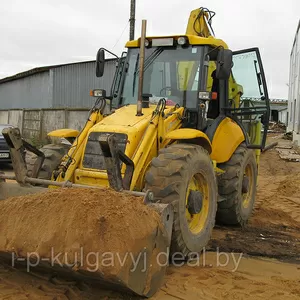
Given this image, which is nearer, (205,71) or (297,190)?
(205,71)

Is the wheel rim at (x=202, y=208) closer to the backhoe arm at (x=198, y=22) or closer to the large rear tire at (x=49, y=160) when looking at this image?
the large rear tire at (x=49, y=160)

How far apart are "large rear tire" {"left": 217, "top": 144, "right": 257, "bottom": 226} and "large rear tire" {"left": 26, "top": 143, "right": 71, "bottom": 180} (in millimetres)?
2254

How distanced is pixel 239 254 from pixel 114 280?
2.31m

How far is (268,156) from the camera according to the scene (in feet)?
59.5

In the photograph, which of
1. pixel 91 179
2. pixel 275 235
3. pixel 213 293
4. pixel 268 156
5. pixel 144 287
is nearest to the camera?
pixel 144 287

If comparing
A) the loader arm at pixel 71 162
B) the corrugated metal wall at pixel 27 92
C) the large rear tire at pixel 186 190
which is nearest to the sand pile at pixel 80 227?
the large rear tire at pixel 186 190

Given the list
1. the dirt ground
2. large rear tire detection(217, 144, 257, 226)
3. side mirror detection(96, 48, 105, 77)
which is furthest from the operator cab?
the dirt ground

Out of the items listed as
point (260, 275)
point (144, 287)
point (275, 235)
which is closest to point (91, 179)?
point (144, 287)

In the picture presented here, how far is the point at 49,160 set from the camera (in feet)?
18.1

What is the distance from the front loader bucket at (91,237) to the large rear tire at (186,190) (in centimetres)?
31

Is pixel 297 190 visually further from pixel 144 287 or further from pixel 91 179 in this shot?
pixel 144 287

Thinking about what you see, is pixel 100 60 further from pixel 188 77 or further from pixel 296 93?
pixel 296 93

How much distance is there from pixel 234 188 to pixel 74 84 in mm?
17896

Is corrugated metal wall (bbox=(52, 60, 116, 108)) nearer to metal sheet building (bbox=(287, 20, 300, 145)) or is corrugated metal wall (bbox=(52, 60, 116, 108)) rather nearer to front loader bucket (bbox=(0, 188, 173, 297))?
metal sheet building (bbox=(287, 20, 300, 145))
